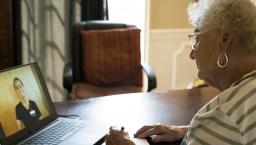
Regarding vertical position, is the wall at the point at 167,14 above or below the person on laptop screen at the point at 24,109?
above

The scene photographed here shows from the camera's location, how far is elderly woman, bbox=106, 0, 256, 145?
945 millimetres

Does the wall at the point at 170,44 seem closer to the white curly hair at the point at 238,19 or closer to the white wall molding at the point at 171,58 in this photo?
the white wall molding at the point at 171,58

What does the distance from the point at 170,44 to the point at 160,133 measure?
2.50 m

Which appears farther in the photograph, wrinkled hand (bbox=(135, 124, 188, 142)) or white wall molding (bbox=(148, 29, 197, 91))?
white wall molding (bbox=(148, 29, 197, 91))

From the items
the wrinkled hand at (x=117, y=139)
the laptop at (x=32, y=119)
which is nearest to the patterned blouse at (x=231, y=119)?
the wrinkled hand at (x=117, y=139)

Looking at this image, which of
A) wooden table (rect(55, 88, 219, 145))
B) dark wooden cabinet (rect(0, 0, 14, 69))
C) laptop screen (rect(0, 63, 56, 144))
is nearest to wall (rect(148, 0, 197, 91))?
dark wooden cabinet (rect(0, 0, 14, 69))

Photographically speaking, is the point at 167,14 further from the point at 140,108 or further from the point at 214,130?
the point at 214,130

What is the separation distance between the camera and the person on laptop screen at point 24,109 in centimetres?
128

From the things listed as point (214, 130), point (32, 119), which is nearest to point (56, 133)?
point (32, 119)

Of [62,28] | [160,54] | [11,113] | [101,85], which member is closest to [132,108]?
[11,113]

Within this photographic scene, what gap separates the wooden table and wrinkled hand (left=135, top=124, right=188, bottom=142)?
74 mm

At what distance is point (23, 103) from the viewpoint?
4.31 ft

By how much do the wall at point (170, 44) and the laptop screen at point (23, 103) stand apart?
235 cm

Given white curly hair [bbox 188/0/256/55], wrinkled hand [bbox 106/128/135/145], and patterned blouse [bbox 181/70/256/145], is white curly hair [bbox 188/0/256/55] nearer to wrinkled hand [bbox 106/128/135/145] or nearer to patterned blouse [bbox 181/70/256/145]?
patterned blouse [bbox 181/70/256/145]
